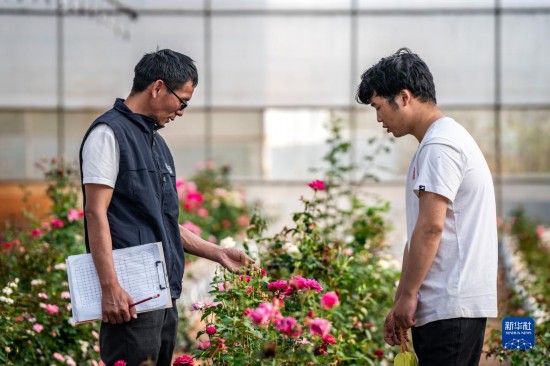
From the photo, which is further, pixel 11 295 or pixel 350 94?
pixel 350 94

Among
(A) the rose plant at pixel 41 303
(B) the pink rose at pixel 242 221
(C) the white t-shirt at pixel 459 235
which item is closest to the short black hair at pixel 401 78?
(C) the white t-shirt at pixel 459 235

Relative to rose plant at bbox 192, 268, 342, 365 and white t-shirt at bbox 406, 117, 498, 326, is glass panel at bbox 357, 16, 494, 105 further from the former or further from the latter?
white t-shirt at bbox 406, 117, 498, 326

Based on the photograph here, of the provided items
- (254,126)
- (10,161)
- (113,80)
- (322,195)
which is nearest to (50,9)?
(113,80)

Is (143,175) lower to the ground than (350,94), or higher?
lower

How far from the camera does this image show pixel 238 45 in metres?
10.9

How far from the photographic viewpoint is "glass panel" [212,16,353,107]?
35.7 ft

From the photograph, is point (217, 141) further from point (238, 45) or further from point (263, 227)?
point (263, 227)

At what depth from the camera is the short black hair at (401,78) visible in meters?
2.59

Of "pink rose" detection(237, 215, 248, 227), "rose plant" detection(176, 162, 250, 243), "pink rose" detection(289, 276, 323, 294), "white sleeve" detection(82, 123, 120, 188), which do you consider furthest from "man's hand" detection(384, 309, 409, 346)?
"pink rose" detection(237, 215, 248, 227)

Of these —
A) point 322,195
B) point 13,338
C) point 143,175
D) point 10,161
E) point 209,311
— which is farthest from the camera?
point 10,161

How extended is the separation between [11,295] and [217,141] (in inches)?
270

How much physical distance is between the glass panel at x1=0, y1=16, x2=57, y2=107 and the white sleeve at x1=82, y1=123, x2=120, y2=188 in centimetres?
828

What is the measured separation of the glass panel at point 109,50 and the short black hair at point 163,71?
26.0 feet

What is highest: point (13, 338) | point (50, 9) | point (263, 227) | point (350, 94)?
point (50, 9)
